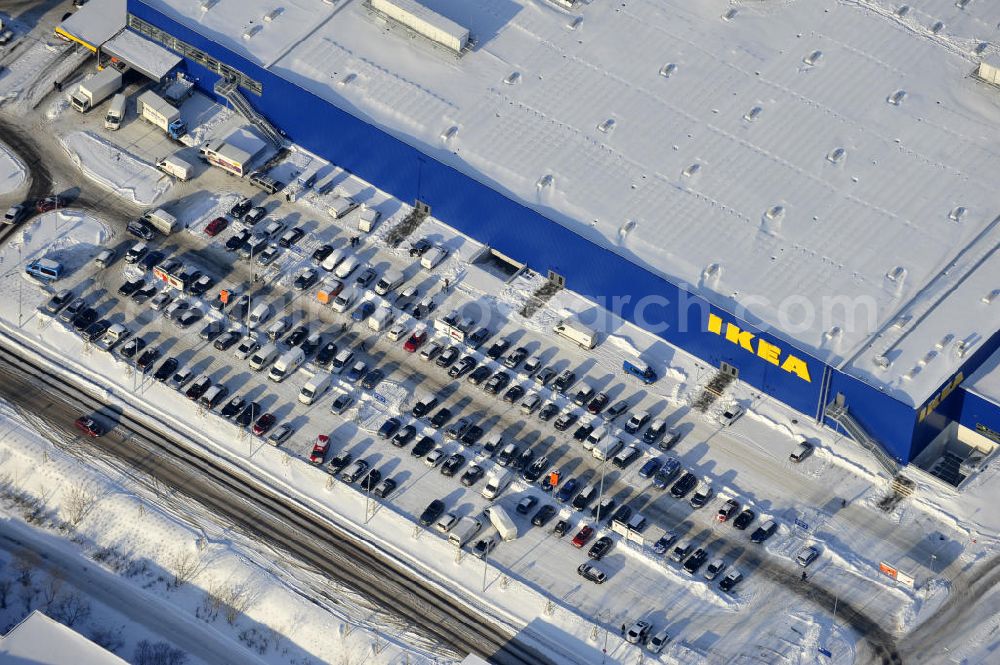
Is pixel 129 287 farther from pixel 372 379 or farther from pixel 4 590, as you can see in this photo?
pixel 4 590

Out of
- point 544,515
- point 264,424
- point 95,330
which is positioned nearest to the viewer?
point 544,515

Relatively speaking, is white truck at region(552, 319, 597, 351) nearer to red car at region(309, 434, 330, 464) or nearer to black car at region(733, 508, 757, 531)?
black car at region(733, 508, 757, 531)

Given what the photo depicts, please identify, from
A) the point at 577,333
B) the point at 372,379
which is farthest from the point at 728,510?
the point at 372,379

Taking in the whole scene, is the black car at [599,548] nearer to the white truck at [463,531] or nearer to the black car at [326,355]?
the white truck at [463,531]

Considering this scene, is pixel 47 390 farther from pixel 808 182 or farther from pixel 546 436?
pixel 808 182

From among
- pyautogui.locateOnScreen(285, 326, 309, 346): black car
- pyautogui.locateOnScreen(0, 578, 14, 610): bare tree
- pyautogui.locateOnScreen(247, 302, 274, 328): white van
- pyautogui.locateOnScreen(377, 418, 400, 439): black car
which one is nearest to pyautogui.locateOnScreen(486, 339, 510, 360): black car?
pyautogui.locateOnScreen(377, 418, 400, 439): black car

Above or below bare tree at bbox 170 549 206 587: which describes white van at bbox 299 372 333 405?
above
